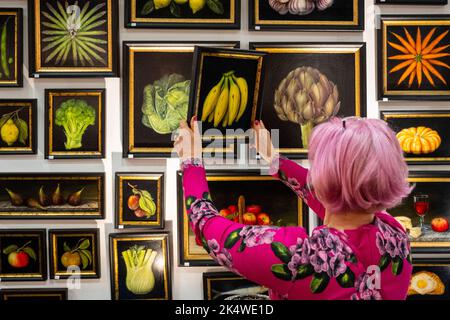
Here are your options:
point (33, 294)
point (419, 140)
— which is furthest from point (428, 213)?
point (33, 294)

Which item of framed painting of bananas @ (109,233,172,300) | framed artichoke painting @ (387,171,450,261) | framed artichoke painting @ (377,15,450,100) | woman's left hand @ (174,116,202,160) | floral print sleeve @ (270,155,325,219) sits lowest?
framed painting of bananas @ (109,233,172,300)

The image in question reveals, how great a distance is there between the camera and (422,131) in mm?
2461

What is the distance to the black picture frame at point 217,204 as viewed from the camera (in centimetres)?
245

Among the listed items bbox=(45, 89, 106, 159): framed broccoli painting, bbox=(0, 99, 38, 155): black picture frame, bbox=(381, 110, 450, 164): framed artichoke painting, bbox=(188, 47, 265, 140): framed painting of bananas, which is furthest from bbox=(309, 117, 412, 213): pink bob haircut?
bbox=(0, 99, 38, 155): black picture frame

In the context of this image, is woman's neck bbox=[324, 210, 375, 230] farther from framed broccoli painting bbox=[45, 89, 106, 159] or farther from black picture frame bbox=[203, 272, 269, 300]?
framed broccoli painting bbox=[45, 89, 106, 159]

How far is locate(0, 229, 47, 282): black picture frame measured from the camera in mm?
2453

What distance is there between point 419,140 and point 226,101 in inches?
41.3

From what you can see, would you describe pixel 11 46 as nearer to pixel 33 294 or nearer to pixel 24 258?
pixel 24 258

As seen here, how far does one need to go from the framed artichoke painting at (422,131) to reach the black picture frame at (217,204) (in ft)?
1.98

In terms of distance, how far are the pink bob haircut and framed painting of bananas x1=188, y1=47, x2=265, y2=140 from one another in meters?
0.79

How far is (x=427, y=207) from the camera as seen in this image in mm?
2469

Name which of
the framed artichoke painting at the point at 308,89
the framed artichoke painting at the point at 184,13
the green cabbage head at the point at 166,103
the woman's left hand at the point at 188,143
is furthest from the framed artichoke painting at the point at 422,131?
the woman's left hand at the point at 188,143

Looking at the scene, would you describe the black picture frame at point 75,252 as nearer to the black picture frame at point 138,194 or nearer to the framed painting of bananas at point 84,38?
the black picture frame at point 138,194
